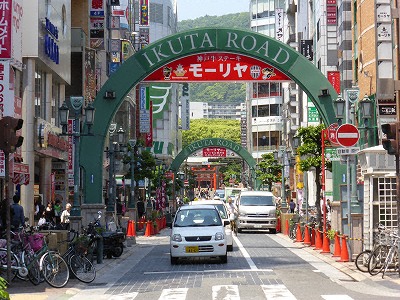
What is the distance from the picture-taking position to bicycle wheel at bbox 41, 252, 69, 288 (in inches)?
750

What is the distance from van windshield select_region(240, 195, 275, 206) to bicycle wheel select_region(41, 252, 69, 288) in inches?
1169

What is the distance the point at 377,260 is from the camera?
2117 centimetres

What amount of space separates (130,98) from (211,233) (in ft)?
185

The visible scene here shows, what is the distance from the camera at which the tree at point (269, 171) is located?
88.9 meters

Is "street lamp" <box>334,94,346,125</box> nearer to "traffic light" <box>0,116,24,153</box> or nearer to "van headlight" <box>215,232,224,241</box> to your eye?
"van headlight" <box>215,232,224,241</box>

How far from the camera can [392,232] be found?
69.6 feet

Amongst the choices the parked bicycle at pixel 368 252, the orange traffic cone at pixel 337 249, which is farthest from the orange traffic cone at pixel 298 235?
the parked bicycle at pixel 368 252

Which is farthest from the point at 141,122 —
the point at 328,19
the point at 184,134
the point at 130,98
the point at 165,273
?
the point at 184,134

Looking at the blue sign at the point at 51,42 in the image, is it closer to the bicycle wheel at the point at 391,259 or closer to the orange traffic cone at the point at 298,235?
the orange traffic cone at the point at 298,235

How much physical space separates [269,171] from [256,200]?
43.2m

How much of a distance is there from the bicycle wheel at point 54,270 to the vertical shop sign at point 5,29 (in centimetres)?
850

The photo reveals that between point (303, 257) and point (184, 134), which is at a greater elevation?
point (184, 134)

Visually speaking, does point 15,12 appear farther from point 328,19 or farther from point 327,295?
point 328,19

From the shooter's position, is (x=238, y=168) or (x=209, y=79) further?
(x=238, y=168)
